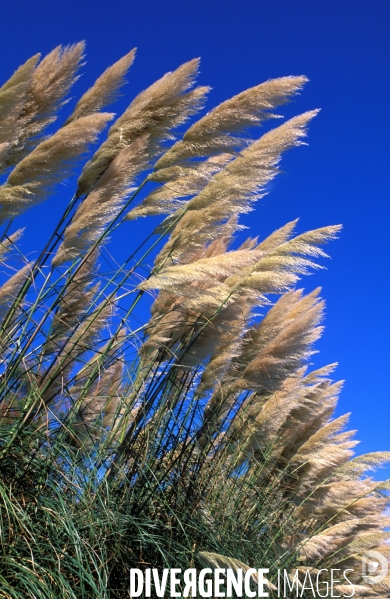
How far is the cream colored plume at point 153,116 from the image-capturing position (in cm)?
322

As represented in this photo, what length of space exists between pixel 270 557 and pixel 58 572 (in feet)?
5.15

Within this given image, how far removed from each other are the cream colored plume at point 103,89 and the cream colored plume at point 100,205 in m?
0.32

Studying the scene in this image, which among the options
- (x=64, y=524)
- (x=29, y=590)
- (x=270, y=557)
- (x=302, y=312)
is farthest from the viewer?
(x=302, y=312)

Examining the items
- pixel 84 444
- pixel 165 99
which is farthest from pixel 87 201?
pixel 84 444

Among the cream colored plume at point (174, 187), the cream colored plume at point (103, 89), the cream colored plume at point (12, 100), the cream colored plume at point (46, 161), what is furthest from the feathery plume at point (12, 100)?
the cream colored plume at point (174, 187)

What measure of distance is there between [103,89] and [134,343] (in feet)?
3.83

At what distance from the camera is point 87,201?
3094 mm

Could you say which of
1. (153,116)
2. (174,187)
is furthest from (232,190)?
(153,116)

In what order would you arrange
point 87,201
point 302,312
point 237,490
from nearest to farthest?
1. point 87,201
2. point 237,490
3. point 302,312

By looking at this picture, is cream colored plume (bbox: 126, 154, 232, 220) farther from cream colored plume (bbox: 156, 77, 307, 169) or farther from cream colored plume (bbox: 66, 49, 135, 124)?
cream colored plume (bbox: 66, 49, 135, 124)

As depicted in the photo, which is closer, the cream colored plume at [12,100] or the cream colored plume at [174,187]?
the cream colored plume at [12,100]

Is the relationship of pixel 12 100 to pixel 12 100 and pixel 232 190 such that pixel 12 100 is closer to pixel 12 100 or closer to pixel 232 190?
pixel 12 100

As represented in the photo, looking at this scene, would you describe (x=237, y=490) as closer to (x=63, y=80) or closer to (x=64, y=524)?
(x=64, y=524)

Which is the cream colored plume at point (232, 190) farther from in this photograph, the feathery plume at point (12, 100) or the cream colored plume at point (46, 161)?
the feathery plume at point (12, 100)
